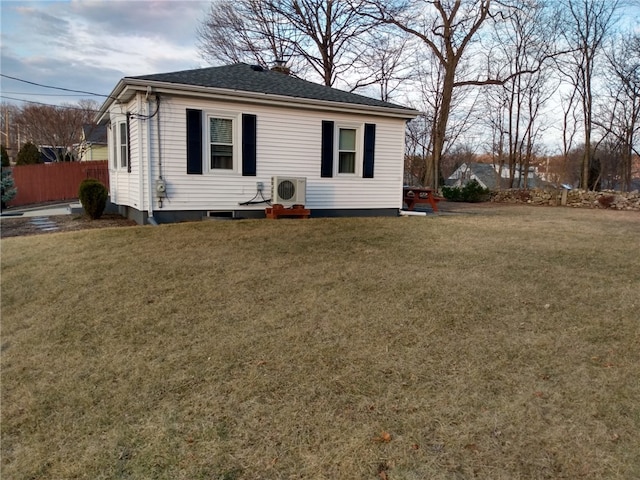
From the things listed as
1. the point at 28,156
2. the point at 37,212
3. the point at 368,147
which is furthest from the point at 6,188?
the point at 368,147

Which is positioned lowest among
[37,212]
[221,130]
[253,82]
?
[37,212]

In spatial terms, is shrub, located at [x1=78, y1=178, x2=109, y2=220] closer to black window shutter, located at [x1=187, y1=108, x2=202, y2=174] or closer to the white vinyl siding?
the white vinyl siding

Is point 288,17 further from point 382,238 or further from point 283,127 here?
point 382,238

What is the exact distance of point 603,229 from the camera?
28.7 ft

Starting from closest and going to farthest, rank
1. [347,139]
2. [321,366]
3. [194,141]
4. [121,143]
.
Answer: [321,366] < [194,141] < [121,143] < [347,139]

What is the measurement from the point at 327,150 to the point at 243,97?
7.44 ft

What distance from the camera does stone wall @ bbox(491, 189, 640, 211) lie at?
15399 millimetres

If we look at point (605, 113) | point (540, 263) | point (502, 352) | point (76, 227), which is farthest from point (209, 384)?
point (605, 113)

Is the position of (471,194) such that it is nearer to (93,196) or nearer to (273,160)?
→ (273,160)

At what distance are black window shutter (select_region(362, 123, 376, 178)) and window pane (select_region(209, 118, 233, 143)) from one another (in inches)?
128

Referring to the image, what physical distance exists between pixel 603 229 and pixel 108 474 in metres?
9.60

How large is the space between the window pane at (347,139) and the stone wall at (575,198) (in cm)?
1063

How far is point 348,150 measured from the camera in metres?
10.4

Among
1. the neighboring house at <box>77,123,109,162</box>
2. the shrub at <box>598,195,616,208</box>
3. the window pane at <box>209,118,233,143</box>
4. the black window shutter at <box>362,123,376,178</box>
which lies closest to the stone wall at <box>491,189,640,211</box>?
the shrub at <box>598,195,616,208</box>
